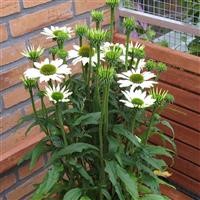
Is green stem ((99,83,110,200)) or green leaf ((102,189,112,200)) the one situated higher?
green stem ((99,83,110,200))

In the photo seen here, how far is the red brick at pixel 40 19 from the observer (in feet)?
3.95

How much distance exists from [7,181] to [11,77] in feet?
1.09

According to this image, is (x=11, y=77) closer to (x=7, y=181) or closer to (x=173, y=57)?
(x=7, y=181)

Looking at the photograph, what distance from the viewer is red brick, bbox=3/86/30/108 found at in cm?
126

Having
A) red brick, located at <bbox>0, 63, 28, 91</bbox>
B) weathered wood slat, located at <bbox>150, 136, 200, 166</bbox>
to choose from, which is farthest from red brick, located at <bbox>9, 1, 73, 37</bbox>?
weathered wood slat, located at <bbox>150, 136, 200, 166</bbox>

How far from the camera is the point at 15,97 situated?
1280mm

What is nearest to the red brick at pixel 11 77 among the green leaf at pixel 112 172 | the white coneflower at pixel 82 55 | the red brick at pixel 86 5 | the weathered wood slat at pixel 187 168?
the red brick at pixel 86 5

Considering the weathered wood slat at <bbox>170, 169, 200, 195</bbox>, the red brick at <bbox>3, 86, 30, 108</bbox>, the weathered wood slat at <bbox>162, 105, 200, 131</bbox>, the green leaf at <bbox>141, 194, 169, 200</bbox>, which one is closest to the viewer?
the green leaf at <bbox>141, 194, 169, 200</bbox>

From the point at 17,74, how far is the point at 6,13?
0.19m

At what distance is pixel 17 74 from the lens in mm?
1256

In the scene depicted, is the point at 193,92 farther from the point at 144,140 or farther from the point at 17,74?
the point at 17,74

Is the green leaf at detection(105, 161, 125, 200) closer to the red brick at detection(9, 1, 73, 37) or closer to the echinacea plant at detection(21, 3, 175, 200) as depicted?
the echinacea plant at detection(21, 3, 175, 200)

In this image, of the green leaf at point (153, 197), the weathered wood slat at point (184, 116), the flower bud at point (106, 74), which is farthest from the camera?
the weathered wood slat at point (184, 116)

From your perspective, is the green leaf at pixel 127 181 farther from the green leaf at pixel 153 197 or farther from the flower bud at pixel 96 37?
the flower bud at pixel 96 37
